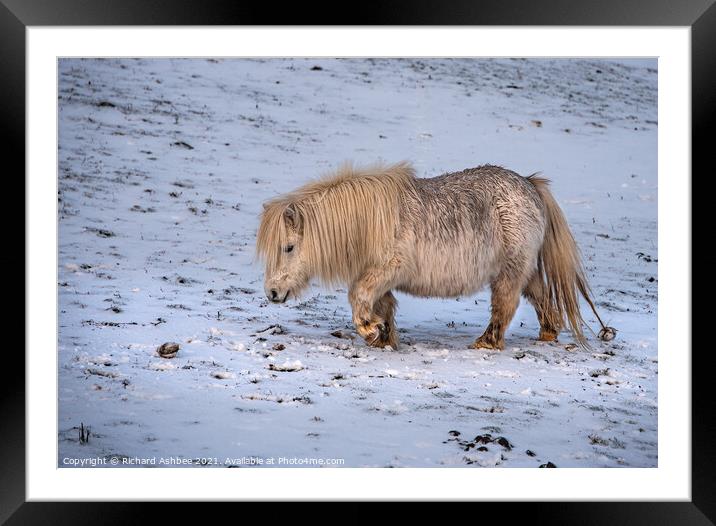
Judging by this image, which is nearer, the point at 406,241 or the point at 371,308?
the point at 371,308

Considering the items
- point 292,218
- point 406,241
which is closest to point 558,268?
point 406,241

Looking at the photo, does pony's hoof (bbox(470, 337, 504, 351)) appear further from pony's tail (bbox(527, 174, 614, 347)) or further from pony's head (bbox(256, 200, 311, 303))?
pony's head (bbox(256, 200, 311, 303))

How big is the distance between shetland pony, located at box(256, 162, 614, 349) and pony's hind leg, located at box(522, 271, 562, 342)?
0.01 m

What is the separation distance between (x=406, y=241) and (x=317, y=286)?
86 centimetres

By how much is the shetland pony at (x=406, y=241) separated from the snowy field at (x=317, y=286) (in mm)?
441

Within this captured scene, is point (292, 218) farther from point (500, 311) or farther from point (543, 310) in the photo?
point (543, 310)

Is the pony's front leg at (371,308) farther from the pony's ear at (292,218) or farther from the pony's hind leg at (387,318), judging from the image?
the pony's ear at (292,218)

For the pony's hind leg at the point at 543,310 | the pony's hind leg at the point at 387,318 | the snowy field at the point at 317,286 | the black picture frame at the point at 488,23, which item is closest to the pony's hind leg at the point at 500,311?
the snowy field at the point at 317,286

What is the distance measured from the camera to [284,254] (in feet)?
27.5

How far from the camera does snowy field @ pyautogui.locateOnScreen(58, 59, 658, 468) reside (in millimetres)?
6828

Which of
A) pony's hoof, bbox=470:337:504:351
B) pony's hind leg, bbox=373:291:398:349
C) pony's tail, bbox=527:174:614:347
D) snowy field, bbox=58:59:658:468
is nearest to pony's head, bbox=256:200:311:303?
snowy field, bbox=58:59:658:468

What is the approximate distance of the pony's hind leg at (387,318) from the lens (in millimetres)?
8492

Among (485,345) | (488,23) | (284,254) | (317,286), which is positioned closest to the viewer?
(488,23)

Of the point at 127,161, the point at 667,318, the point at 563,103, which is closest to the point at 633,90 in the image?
the point at 563,103
